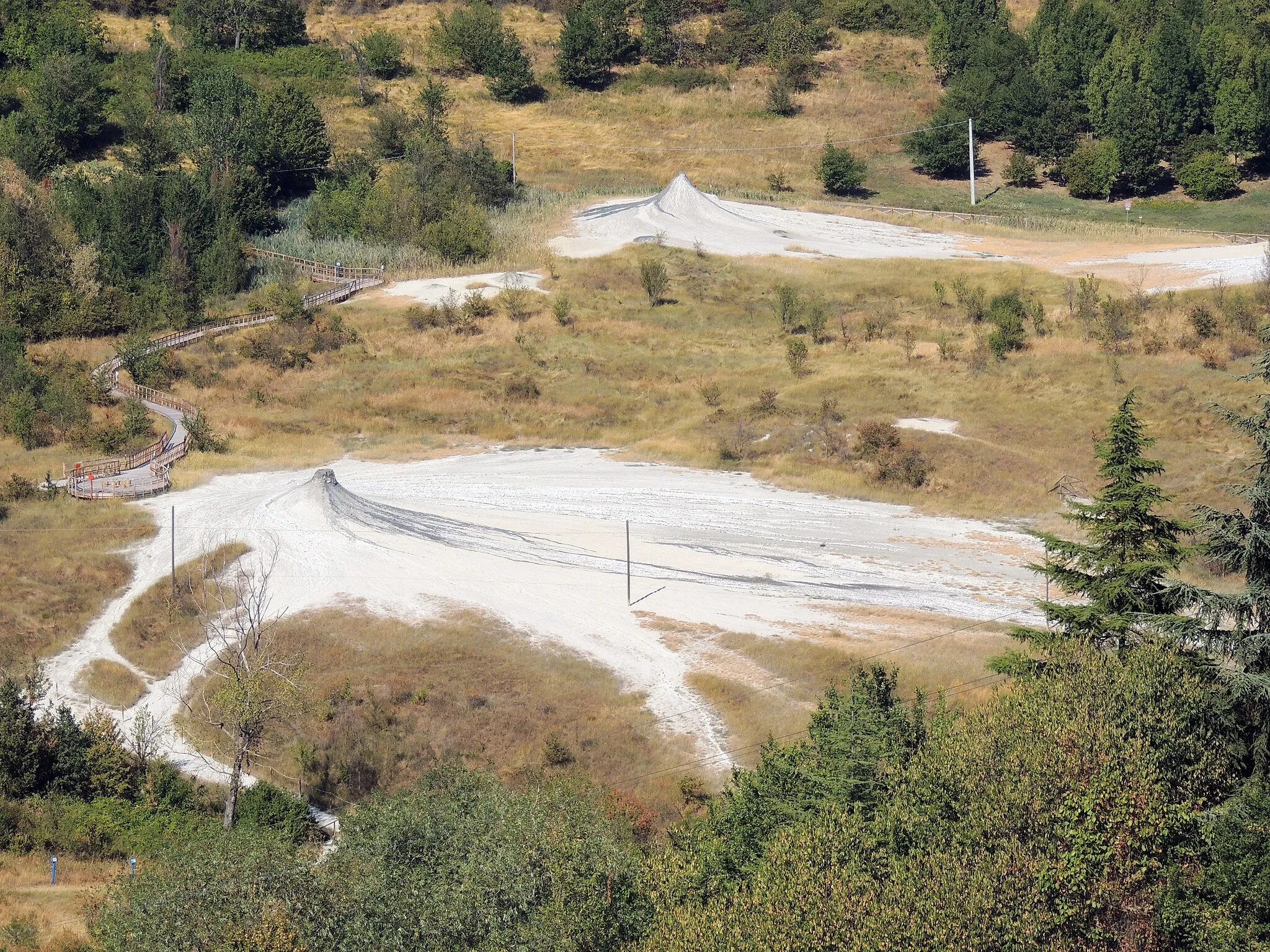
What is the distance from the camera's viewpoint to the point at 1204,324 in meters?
74.5

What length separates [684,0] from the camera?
146m

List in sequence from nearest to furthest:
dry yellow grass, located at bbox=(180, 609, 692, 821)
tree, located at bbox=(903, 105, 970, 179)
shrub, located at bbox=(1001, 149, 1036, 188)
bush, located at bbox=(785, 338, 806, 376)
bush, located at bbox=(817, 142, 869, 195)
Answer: dry yellow grass, located at bbox=(180, 609, 692, 821)
bush, located at bbox=(785, 338, 806, 376)
bush, located at bbox=(817, 142, 869, 195)
shrub, located at bbox=(1001, 149, 1036, 188)
tree, located at bbox=(903, 105, 970, 179)

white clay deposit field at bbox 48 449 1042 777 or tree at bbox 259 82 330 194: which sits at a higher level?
tree at bbox 259 82 330 194

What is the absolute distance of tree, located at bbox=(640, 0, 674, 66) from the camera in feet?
456

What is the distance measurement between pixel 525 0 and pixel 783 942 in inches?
5528

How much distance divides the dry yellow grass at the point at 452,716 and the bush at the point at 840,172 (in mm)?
70682

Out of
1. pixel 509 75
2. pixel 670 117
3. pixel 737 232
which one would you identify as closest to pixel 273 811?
pixel 737 232

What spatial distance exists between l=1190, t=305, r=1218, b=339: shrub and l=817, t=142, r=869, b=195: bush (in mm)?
41352

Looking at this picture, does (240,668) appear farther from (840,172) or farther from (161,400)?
(840,172)

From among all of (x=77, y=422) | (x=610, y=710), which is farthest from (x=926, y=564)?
(x=77, y=422)

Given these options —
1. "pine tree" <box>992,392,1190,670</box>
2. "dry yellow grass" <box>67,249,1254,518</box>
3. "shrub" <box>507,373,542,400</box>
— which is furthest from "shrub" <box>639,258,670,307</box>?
"pine tree" <box>992,392,1190,670</box>

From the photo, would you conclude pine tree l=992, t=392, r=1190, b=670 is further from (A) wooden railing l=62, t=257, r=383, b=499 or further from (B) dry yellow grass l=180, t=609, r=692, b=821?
(A) wooden railing l=62, t=257, r=383, b=499

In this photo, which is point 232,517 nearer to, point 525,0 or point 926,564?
point 926,564

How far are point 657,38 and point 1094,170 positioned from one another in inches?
1800
